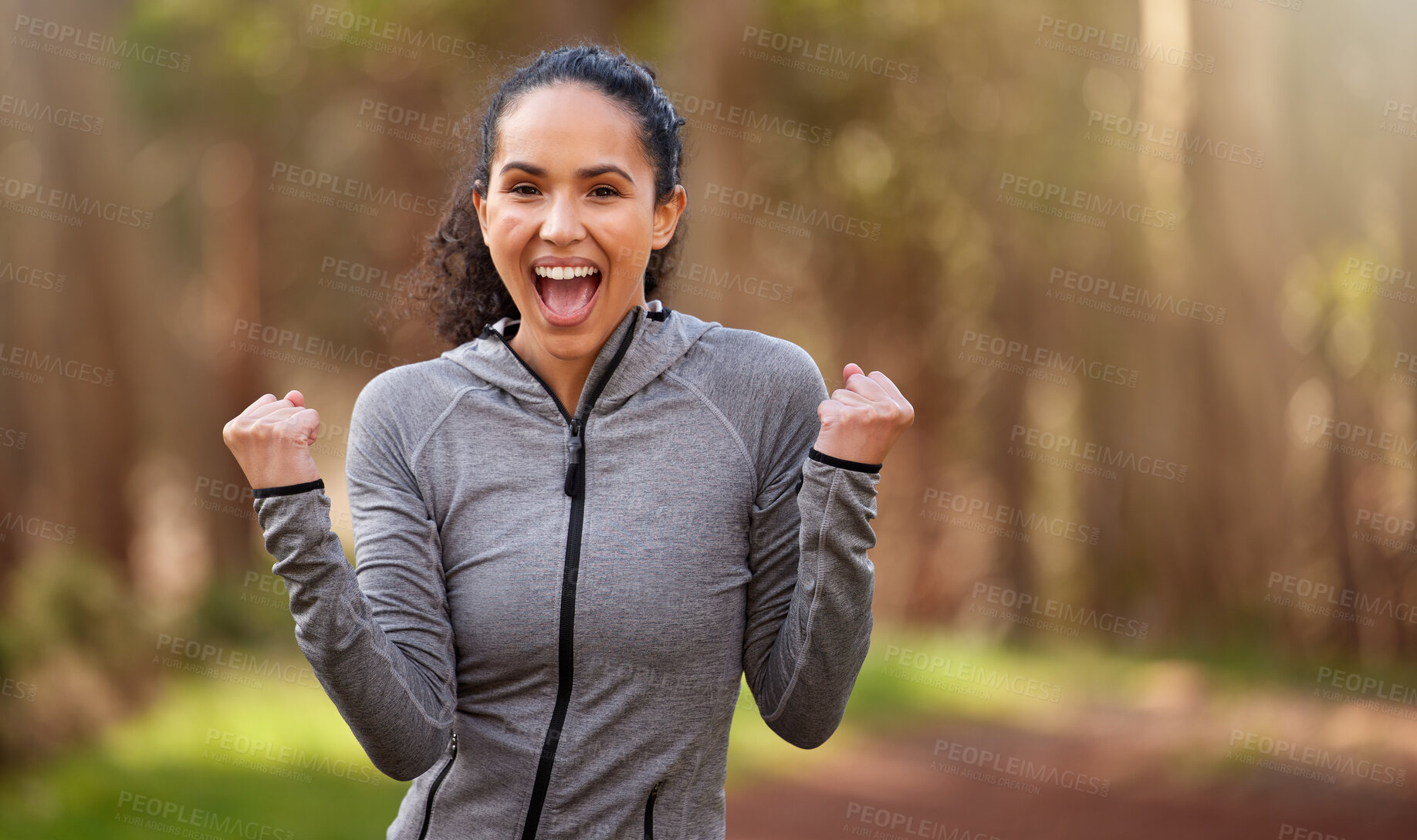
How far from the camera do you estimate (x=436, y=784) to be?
7.30ft

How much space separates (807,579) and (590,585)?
0.37 metres

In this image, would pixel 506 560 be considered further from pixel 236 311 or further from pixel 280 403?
pixel 236 311

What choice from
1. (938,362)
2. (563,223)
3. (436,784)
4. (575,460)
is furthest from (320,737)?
(938,362)

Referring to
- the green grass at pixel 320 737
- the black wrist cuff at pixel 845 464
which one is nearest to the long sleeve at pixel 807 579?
the black wrist cuff at pixel 845 464

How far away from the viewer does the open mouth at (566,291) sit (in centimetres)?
227

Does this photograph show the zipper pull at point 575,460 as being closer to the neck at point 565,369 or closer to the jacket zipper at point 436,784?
the neck at point 565,369

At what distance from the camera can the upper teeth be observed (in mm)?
2268

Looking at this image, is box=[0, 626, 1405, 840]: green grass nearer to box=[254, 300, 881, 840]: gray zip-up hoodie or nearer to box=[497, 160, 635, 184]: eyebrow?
box=[254, 300, 881, 840]: gray zip-up hoodie

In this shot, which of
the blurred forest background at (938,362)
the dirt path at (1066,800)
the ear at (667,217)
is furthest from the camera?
the blurred forest background at (938,362)

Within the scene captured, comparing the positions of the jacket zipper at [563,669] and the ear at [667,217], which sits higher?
the ear at [667,217]

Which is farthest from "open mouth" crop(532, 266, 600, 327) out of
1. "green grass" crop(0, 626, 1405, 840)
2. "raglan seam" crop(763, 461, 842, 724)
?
"green grass" crop(0, 626, 1405, 840)

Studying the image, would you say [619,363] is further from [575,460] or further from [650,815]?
[650,815]

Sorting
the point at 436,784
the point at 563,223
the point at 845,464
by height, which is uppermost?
the point at 563,223

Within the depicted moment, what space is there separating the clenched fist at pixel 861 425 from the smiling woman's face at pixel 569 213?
479 millimetres
